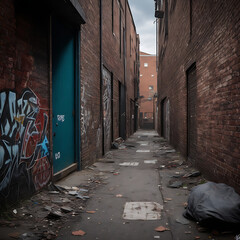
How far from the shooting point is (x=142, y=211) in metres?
3.79

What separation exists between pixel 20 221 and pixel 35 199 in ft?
2.67

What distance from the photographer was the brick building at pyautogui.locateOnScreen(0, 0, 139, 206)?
136 inches

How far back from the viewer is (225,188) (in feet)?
11.3

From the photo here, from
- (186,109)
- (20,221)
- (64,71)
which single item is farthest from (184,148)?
(20,221)

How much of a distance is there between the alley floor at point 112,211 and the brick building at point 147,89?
109 feet

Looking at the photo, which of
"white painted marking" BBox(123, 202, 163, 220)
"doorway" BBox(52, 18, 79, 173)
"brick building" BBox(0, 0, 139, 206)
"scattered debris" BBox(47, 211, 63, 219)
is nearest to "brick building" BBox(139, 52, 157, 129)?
"brick building" BBox(0, 0, 139, 206)

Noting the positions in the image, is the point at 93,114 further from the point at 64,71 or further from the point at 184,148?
the point at 184,148

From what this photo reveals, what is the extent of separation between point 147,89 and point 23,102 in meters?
40.8

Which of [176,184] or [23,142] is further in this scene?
[176,184]

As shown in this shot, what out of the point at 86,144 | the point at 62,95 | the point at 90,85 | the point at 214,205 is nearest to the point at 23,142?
the point at 62,95

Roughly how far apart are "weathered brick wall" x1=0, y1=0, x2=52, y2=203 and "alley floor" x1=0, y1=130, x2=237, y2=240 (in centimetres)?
42

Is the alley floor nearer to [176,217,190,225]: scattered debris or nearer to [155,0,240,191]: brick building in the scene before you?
[176,217,190,225]: scattered debris

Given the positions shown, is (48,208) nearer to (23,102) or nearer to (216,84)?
(23,102)

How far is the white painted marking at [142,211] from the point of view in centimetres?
356
